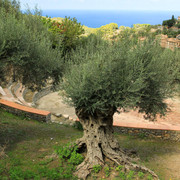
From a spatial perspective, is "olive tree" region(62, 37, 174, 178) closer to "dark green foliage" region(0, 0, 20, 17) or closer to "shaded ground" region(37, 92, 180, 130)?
"shaded ground" region(37, 92, 180, 130)

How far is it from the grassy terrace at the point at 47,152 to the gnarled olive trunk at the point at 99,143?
12.6 inches

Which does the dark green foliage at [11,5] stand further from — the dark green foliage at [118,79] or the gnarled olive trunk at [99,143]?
the gnarled olive trunk at [99,143]

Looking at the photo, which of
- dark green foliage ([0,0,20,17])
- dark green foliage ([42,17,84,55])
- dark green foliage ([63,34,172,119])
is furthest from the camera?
dark green foliage ([42,17,84,55])

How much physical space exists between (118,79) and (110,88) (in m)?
0.39

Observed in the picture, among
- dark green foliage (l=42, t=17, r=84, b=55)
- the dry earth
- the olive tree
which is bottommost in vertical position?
the dry earth

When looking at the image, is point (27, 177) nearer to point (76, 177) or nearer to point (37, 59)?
point (76, 177)

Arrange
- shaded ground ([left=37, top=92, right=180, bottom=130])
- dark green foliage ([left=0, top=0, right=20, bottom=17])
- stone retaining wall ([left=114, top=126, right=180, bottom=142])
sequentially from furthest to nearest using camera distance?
dark green foliage ([left=0, top=0, right=20, bottom=17]) → shaded ground ([left=37, top=92, right=180, bottom=130]) → stone retaining wall ([left=114, top=126, right=180, bottom=142])

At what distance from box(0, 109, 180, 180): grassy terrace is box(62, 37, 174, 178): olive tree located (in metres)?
0.81

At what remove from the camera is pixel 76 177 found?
21.8 ft

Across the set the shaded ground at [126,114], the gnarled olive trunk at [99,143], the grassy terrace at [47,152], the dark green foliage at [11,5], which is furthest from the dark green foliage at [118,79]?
the dark green foliage at [11,5]

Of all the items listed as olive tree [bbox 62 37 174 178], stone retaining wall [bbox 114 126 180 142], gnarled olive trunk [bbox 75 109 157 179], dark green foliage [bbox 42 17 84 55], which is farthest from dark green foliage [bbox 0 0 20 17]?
gnarled olive trunk [bbox 75 109 157 179]

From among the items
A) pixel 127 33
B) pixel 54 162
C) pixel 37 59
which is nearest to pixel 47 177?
pixel 54 162

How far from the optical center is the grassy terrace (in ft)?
22.2

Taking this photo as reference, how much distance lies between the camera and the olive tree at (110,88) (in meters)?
6.70
